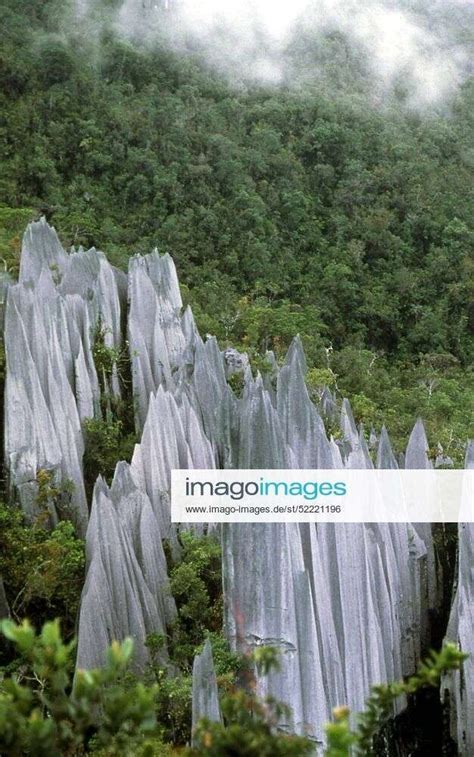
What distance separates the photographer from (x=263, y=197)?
3253cm

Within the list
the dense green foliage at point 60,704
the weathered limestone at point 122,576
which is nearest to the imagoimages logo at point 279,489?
the weathered limestone at point 122,576

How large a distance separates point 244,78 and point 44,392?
1211 inches

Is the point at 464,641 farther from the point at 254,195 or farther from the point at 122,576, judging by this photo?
the point at 254,195

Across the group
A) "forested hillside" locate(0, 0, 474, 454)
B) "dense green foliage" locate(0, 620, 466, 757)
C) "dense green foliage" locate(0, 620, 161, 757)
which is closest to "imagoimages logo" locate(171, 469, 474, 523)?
"dense green foliage" locate(0, 620, 466, 757)

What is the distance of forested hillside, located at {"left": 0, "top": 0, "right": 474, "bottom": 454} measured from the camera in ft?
88.4

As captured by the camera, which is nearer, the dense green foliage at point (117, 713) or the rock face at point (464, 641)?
the dense green foliage at point (117, 713)

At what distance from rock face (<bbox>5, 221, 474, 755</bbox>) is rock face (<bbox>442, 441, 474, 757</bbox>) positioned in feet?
0.08

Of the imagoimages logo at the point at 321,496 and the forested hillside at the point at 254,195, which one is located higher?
the forested hillside at the point at 254,195

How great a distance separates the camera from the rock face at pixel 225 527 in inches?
402

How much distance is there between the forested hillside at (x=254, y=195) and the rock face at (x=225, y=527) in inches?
288

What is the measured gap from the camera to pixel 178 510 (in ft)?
40.7

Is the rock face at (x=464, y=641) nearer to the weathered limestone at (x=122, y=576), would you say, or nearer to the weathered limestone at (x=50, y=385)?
the weathered limestone at (x=122, y=576)

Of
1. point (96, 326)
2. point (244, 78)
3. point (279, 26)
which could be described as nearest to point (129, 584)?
point (96, 326)

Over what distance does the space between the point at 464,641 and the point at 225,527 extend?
152 inches
